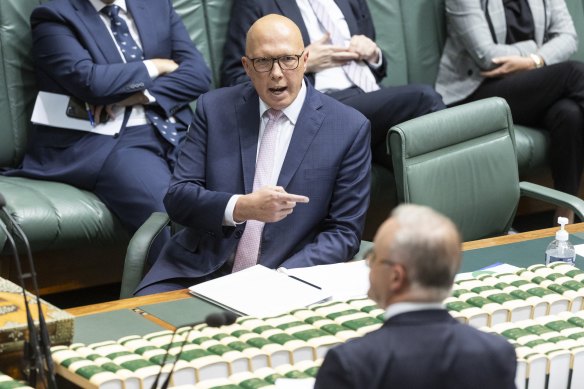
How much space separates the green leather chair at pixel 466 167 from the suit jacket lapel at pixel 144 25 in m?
1.30

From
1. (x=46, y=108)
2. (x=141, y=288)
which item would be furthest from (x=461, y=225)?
(x=46, y=108)

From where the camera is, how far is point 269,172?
3057mm

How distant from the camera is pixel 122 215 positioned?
384cm

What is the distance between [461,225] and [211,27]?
169cm

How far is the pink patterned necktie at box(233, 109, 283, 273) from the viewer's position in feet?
9.88

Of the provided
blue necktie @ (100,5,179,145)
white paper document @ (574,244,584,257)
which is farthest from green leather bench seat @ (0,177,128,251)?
white paper document @ (574,244,584,257)

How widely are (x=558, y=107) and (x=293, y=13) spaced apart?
4.14 ft

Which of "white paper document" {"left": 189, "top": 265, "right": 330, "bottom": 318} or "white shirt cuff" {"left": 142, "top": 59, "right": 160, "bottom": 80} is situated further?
"white shirt cuff" {"left": 142, "top": 59, "right": 160, "bottom": 80}

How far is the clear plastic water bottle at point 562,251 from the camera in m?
2.64

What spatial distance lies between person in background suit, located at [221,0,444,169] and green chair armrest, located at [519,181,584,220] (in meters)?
0.95

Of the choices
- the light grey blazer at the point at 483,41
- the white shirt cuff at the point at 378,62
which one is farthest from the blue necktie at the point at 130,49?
the light grey blazer at the point at 483,41

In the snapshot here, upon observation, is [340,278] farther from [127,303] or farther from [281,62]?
[281,62]

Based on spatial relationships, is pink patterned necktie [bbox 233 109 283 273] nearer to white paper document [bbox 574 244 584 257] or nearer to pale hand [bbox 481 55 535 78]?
white paper document [bbox 574 244 584 257]

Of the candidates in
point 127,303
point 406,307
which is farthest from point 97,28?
point 406,307
